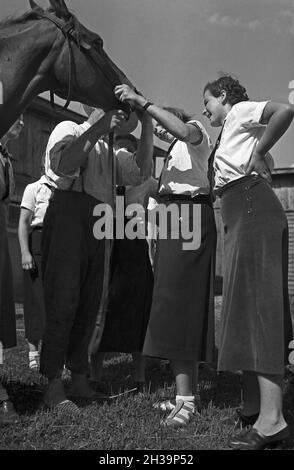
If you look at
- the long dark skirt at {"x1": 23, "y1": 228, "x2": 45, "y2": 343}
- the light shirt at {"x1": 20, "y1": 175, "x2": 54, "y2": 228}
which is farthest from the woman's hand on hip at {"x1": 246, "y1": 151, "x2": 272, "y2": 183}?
the long dark skirt at {"x1": 23, "y1": 228, "x2": 45, "y2": 343}

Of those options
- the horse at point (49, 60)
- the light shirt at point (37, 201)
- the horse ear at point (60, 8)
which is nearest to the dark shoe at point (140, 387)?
the light shirt at point (37, 201)

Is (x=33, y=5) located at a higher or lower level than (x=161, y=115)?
higher

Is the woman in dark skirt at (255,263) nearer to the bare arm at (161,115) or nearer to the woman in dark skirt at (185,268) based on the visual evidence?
the bare arm at (161,115)

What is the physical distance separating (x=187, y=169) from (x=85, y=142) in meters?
0.72

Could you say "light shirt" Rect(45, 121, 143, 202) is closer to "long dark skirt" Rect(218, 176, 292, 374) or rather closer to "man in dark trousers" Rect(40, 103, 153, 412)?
"man in dark trousers" Rect(40, 103, 153, 412)

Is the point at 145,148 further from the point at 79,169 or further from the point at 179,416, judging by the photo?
the point at 179,416

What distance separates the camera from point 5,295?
3912 mm

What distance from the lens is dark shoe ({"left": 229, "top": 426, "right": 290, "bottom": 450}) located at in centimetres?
299

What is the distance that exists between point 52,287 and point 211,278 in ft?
3.63

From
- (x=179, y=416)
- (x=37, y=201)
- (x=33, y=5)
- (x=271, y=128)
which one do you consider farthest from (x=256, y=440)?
(x=37, y=201)

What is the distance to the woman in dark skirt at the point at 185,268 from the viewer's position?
3826 millimetres

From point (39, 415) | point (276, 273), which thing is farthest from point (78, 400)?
point (276, 273)
